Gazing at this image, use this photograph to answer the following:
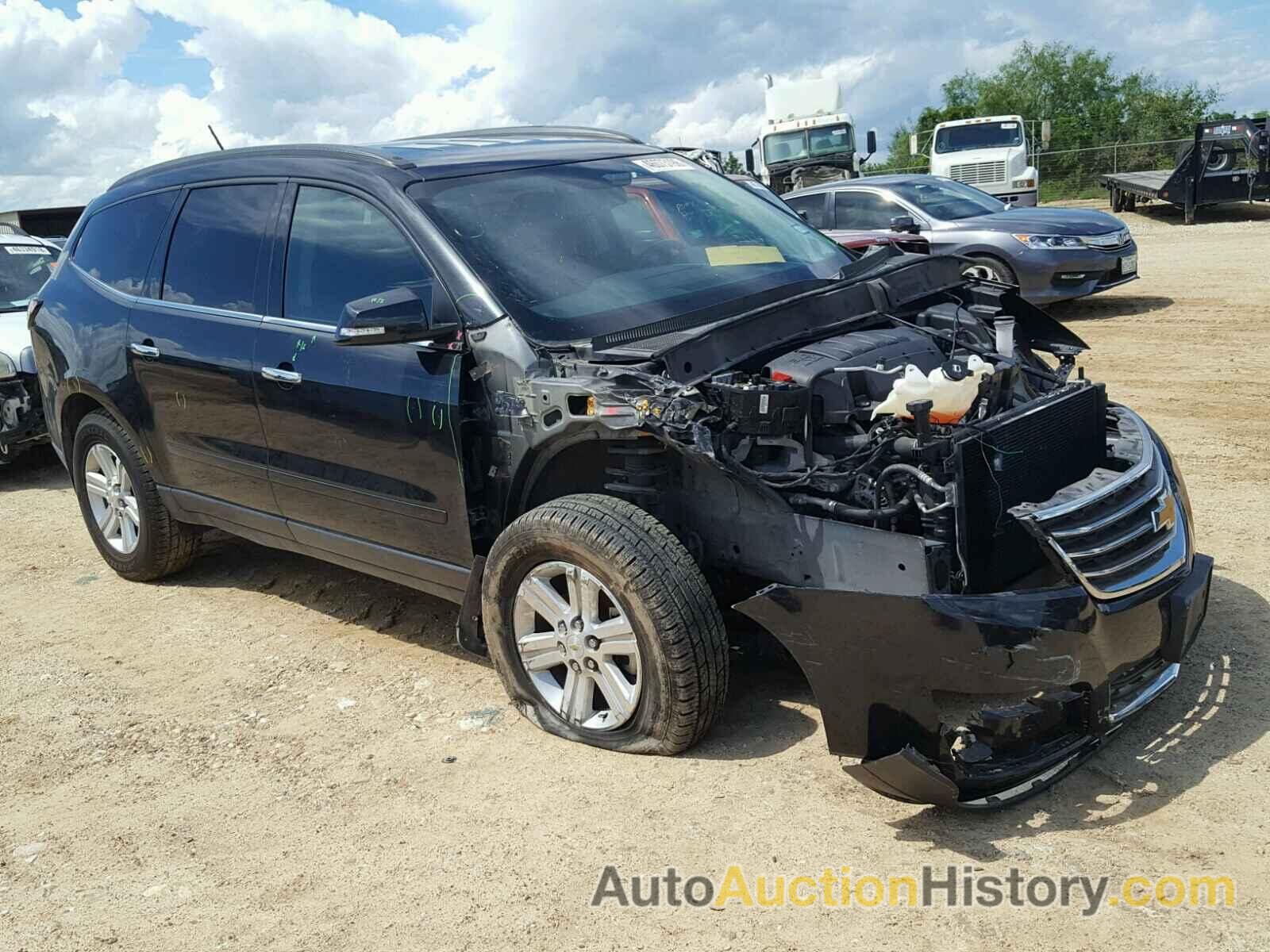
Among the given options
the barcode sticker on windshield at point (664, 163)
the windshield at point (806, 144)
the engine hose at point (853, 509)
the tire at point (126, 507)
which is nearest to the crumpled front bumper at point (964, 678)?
the engine hose at point (853, 509)

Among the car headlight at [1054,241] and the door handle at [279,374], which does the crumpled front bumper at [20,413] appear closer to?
the door handle at [279,374]

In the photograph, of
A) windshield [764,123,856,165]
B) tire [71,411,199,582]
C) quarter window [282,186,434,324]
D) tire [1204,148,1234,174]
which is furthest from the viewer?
windshield [764,123,856,165]

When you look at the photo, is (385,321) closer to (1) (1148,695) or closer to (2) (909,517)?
(2) (909,517)

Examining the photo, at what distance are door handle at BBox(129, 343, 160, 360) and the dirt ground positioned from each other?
1264 millimetres

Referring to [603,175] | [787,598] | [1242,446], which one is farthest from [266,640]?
[1242,446]

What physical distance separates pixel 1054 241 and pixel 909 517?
965cm

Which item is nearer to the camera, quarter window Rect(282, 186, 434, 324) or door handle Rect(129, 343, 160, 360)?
quarter window Rect(282, 186, 434, 324)

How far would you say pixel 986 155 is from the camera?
867 inches

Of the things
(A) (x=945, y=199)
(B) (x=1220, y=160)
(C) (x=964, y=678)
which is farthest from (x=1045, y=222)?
(B) (x=1220, y=160)

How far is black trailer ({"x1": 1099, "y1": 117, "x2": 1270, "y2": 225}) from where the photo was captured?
20938 millimetres

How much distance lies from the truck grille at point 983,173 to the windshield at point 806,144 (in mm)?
3799

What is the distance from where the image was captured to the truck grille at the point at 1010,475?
126 inches

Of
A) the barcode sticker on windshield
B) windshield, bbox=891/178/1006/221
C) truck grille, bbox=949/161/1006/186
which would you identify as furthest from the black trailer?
the barcode sticker on windshield

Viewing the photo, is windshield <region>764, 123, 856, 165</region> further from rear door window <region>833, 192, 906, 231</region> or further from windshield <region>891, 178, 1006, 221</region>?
rear door window <region>833, 192, 906, 231</region>
